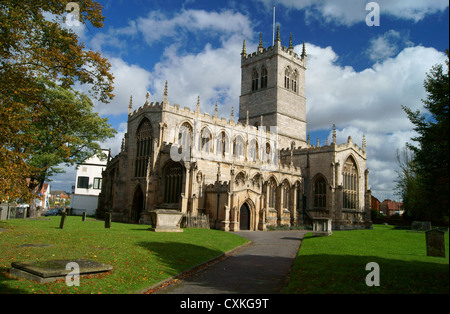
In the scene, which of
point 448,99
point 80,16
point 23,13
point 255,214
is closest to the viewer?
point 448,99

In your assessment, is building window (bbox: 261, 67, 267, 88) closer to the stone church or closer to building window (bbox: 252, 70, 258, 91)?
the stone church

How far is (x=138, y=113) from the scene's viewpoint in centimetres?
3422

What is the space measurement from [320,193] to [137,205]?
2187 centimetres

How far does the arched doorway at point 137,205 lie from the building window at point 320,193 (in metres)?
21.1

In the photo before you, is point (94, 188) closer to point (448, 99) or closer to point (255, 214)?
point (255, 214)

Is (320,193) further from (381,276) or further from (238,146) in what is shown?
(381,276)

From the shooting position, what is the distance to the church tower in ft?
160

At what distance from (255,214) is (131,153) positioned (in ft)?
47.1

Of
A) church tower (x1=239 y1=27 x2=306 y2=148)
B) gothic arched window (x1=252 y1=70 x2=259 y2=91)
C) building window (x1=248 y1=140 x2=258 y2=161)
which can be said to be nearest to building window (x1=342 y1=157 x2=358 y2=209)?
church tower (x1=239 y1=27 x2=306 y2=148)

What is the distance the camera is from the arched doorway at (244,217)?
30.3 metres

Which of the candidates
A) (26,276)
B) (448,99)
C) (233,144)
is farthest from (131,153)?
(448,99)

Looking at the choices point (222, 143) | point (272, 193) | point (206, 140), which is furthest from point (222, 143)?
point (272, 193)

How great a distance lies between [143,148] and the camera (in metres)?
32.9

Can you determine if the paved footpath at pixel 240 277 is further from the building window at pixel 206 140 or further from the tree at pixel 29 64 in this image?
the building window at pixel 206 140
